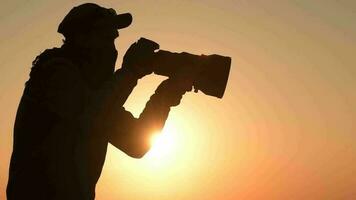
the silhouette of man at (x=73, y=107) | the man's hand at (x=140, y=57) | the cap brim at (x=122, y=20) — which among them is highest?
the cap brim at (x=122, y=20)

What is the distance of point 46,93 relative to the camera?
4.54 meters

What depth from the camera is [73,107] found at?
4484 mm

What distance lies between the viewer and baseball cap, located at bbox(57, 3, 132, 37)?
500 cm

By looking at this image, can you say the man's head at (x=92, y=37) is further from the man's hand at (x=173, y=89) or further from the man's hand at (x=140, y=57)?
the man's hand at (x=173, y=89)

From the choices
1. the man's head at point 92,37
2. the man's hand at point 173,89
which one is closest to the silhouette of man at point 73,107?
the man's head at point 92,37

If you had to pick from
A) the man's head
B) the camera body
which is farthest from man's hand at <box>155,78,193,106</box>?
the man's head

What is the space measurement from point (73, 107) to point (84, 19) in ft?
3.27

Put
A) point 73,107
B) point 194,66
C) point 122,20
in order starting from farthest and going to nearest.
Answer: point 194,66
point 122,20
point 73,107

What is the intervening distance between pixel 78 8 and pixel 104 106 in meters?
1.05

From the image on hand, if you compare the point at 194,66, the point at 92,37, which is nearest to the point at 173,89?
the point at 194,66

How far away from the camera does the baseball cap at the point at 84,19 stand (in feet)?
16.4

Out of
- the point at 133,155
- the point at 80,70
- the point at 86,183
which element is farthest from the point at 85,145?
the point at 133,155

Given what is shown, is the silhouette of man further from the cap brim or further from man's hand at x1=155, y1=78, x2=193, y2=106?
man's hand at x1=155, y1=78, x2=193, y2=106

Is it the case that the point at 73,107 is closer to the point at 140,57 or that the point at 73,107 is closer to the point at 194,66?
the point at 140,57
